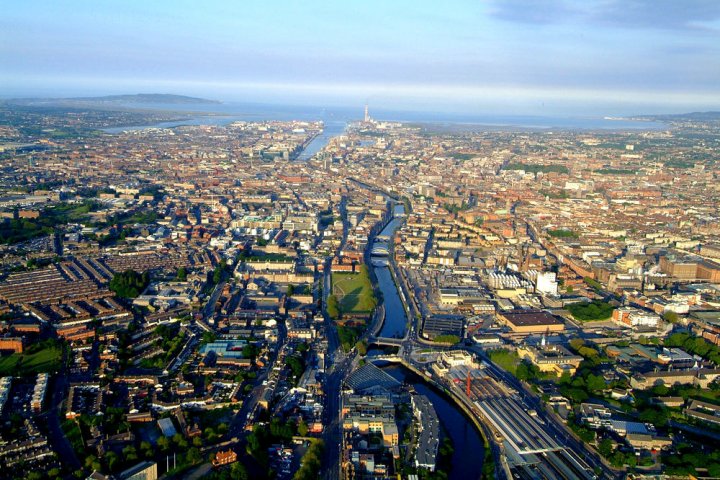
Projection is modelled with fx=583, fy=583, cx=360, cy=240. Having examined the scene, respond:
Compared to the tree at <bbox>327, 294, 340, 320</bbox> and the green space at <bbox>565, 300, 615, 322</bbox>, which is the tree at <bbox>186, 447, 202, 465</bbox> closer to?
the tree at <bbox>327, 294, 340, 320</bbox>

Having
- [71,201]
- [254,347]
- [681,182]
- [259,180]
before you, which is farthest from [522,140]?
[254,347]

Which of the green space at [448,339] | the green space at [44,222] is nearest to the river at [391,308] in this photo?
the green space at [448,339]

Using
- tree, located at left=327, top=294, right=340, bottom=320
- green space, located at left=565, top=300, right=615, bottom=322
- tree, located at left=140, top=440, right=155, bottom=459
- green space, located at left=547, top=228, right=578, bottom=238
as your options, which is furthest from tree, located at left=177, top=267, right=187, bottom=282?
green space, located at left=547, top=228, right=578, bottom=238

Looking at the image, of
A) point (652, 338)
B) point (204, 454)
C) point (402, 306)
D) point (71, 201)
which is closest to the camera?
point (204, 454)

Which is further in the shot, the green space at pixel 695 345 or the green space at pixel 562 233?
the green space at pixel 562 233

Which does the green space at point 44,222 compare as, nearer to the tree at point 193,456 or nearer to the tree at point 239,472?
the tree at point 193,456

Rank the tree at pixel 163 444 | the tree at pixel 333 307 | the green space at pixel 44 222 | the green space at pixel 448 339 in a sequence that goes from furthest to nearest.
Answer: the green space at pixel 44 222 < the tree at pixel 333 307 < the green space at pixel 448 339 < the tree at pixel 163 444

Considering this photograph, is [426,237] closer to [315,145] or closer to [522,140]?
[315,145]
